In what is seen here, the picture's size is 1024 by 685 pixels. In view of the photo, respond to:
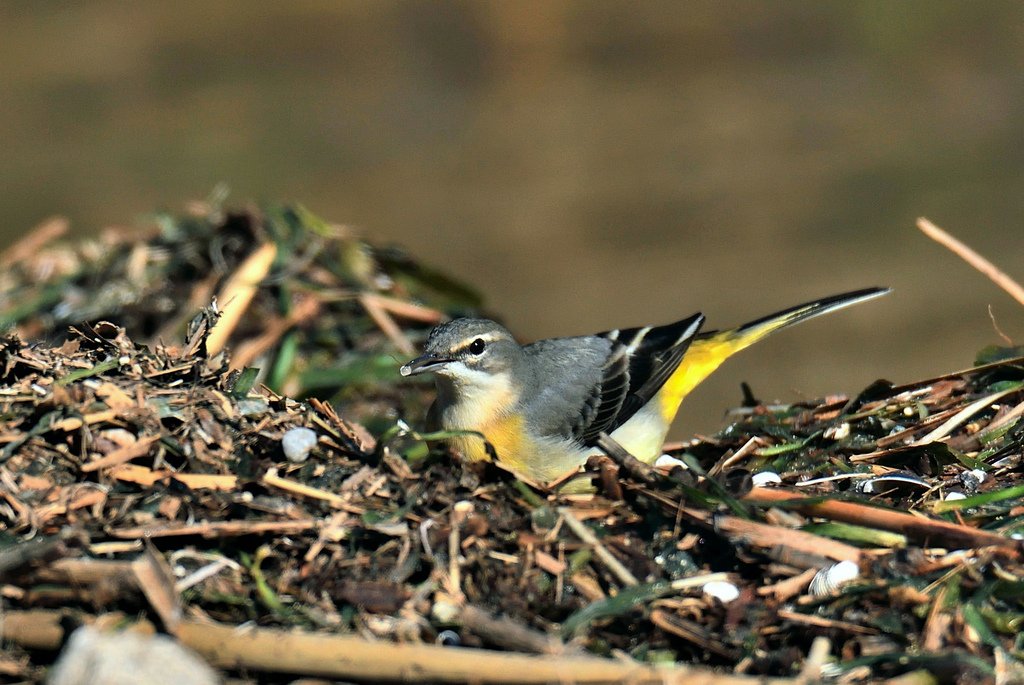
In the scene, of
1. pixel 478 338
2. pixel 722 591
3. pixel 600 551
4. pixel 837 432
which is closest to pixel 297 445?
pixel 600 551

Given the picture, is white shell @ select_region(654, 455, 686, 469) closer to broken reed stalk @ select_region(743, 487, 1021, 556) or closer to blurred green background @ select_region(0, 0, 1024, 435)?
broken reed stalk @ select_region(743, 487, 1021, 556)

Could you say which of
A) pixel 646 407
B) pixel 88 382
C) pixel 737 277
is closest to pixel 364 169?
pixel 737 277

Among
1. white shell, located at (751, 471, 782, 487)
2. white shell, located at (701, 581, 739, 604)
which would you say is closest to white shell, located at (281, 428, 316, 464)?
white shell, located at (701, 581, 739, 604)

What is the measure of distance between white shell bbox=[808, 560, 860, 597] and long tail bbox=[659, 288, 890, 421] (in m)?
2.73

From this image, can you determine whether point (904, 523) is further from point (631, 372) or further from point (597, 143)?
point (597, 143)

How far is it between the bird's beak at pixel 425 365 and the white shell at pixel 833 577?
2.22 meters

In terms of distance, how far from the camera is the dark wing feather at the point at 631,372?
6152mm

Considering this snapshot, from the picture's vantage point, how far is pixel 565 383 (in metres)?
6.27

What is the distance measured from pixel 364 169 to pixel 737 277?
5127mm

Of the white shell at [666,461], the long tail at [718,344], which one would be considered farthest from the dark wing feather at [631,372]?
the white shell at [666,461]

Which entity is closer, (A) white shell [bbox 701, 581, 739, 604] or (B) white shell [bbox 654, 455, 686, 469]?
(A) white shell [bbox 701, 581, 739, 604]

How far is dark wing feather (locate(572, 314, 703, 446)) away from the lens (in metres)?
6.15

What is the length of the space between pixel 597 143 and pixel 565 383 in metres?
9.17

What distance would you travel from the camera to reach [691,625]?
12.5 feet
